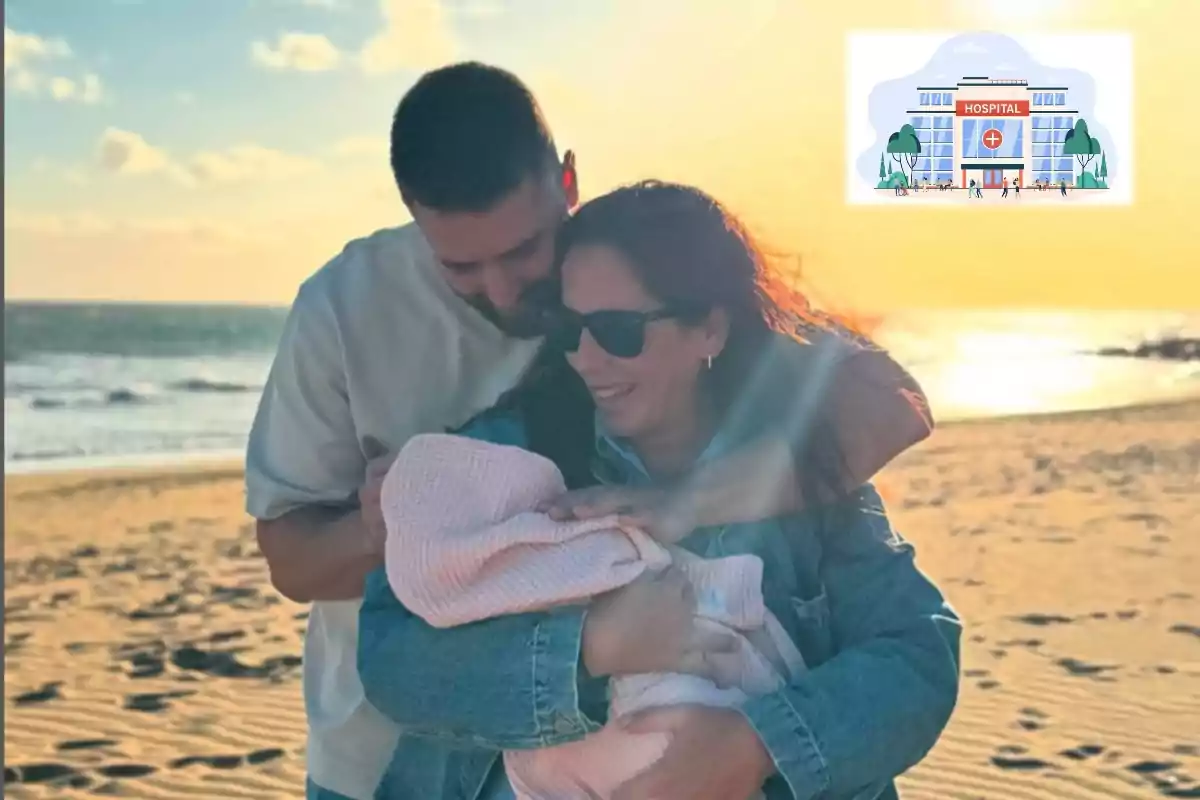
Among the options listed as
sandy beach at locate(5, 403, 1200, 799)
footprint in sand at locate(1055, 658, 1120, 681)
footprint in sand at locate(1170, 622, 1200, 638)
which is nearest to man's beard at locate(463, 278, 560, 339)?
sandy beach at locate(5, 403, 1200, 799)

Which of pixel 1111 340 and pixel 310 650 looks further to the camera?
pixel 1111 340

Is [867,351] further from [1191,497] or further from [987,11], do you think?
[1191,497]

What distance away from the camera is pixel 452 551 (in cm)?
110

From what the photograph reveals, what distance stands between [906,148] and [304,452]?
892 mm

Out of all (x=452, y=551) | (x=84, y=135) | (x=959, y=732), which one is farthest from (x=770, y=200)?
(x=959, y=732)

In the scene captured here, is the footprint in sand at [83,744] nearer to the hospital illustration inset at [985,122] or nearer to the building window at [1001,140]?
the hospital illustration inset at [985,122]

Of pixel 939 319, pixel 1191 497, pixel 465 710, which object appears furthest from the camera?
pixel 1191 497

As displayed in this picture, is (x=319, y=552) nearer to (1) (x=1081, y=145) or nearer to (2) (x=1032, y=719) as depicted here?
(1) (x=1081, y=145)

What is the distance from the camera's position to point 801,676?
114cm

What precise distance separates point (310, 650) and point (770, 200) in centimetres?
78

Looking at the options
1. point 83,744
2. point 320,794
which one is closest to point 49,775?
point 83,744

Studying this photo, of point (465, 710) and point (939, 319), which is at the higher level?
point (939, 319)

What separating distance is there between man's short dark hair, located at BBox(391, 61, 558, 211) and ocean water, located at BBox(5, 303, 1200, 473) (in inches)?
15.9

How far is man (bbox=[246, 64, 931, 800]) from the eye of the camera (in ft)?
4.36
